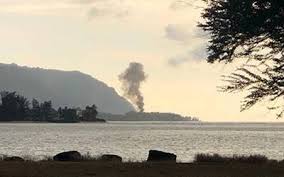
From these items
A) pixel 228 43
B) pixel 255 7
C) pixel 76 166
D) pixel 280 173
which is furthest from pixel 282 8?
pixel 76 166

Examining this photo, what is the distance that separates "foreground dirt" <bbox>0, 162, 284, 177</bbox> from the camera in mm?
26375

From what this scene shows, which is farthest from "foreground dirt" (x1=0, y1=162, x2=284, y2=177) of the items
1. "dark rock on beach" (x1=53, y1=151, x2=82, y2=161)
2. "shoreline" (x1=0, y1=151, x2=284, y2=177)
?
"dark rock on beach" (x1=53, y1=151, x2=82, y2=161)

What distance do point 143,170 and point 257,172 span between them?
14.3 ft

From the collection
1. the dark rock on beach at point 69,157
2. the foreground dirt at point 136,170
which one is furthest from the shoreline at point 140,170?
the dark rock on beach at point 69,157

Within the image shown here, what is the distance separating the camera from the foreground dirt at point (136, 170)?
26.4 metres

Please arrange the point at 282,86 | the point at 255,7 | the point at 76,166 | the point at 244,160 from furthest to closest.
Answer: the point at 244,160, the point at 76,166, the point at 282,86, the point at 255,7

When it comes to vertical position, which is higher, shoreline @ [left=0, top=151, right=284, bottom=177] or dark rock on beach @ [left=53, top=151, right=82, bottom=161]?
dark rock on beach @ [left=53, top=151, right=82, bottom=161]

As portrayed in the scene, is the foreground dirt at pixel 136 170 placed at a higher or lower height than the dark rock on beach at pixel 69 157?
lower

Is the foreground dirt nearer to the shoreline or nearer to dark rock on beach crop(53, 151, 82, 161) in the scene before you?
the shoreline

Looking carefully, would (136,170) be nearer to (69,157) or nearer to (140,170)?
(140,170)

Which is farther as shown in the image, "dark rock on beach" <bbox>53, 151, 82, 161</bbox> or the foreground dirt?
"dark rock on beach" <bbox>53, 151, 82, 161</bbox>

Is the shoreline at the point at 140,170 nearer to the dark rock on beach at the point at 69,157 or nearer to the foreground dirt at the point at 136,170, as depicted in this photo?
the foreground dirt at the point at 136,170

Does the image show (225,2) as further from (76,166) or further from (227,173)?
(76,166)

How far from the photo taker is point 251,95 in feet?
90.3
